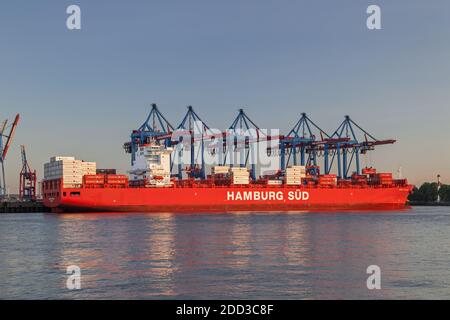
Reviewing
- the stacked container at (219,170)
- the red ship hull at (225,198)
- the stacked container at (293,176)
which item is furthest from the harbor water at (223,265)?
the stacked container at (219,170)

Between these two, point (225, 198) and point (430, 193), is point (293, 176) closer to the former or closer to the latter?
point (225, 198)

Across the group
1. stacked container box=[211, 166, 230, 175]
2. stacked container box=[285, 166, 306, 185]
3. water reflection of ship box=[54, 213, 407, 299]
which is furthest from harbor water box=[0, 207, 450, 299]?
stacked container box=[211, 166, 230, 175]

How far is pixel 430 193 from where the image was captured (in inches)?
7480

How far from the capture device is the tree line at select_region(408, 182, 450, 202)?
18588 cm

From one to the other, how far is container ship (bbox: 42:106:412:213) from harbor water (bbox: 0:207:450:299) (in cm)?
3659

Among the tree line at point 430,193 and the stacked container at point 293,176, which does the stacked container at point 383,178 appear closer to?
the stacked container at point 293,176

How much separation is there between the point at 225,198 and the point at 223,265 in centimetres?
6106

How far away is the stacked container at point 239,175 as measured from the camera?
300 ft

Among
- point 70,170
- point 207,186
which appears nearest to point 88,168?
point 70,170

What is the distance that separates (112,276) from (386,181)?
84.5 metres

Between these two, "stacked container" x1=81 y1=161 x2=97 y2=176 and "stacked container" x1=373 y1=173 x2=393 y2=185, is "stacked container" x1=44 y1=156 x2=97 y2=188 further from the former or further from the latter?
"stacked container" x1=373 y1=173 x2=393 y2=185
